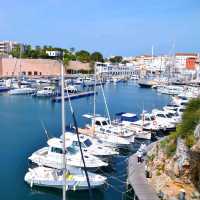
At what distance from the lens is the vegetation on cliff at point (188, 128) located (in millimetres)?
15727

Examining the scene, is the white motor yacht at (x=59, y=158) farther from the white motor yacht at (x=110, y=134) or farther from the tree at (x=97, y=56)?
the tree at (x=97, y=56)

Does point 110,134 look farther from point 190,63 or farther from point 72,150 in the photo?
point 190,63

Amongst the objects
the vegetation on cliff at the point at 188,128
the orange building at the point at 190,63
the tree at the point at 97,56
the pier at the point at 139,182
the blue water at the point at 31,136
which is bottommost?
the blue water at the point at 31,136

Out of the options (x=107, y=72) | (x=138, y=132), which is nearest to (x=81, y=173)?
(x=138, y=132)

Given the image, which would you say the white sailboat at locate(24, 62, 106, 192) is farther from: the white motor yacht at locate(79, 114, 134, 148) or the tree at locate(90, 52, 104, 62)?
the tree at locate(90, 52, 104, 62)

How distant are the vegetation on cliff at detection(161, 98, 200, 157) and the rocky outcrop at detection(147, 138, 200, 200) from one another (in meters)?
0.31

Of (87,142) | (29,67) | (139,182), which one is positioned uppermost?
(29,67)

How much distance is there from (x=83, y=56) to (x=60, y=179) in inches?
3681

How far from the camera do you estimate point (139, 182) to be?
1814 centimetres

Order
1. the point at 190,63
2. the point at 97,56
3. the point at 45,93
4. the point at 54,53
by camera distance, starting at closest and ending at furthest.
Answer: the point at 54,53
the point at 45,93
the point at 97,56
the point at 190,63

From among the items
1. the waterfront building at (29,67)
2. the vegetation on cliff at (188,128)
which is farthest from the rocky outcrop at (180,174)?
the waterfront building at (29,67)

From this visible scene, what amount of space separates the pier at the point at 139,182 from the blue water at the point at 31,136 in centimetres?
98

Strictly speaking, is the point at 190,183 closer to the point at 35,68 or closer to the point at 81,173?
the point at 81,173

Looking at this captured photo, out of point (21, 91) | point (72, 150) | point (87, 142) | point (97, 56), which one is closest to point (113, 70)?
point (97, 56)
